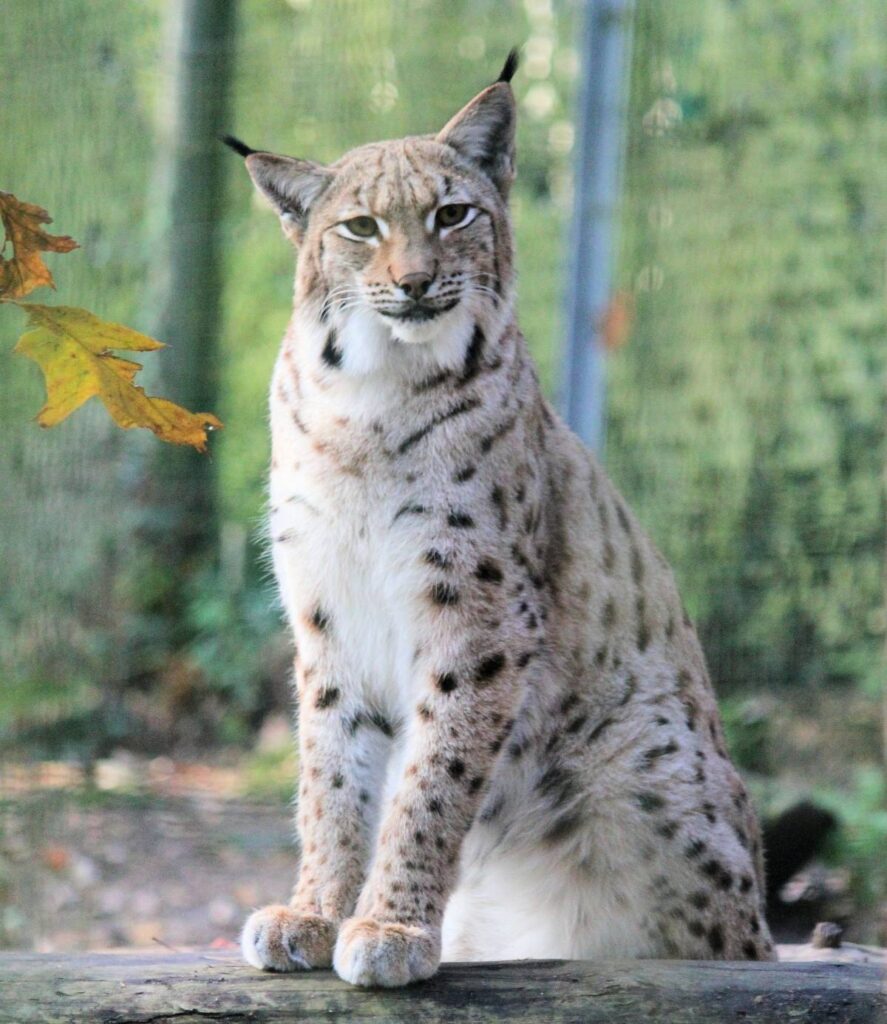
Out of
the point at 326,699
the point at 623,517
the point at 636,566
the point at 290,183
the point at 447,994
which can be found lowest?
the point at 447,994

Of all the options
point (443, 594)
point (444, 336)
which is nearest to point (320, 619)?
point (443, 594)

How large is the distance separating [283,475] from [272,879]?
2734mm

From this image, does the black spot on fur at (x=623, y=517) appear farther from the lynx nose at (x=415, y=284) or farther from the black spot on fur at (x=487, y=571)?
the lynx nose at (x=415, y=284)

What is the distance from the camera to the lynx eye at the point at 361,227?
3.52 meters

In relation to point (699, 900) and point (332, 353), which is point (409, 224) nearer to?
point (332, 353)

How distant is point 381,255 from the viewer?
3.47 metres

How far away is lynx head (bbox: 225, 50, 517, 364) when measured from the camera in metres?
3.46

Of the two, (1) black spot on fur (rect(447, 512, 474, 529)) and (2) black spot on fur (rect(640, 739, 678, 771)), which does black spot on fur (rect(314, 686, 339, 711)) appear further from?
(2) black spot on fur (rect(640, 739, 678, 771))

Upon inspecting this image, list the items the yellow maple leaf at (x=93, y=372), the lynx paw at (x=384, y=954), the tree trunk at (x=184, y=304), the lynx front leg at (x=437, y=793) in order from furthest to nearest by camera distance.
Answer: the tree trunk at (x=184, y=304) → the lynx front leg at (x=437, y=793) → the lynx paw at (x=384, y=954) → the yellow maple leaf at (x=93, y=372)

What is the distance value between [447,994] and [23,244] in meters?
1.74

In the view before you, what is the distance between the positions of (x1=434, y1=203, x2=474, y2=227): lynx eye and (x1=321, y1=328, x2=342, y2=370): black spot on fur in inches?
14.5

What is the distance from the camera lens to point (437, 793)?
3.37 m

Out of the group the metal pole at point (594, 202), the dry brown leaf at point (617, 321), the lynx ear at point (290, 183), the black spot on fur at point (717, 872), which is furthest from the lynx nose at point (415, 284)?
the dry brown leaf at point (617, 321)

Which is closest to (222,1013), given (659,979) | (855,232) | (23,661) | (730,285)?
(659,979)
